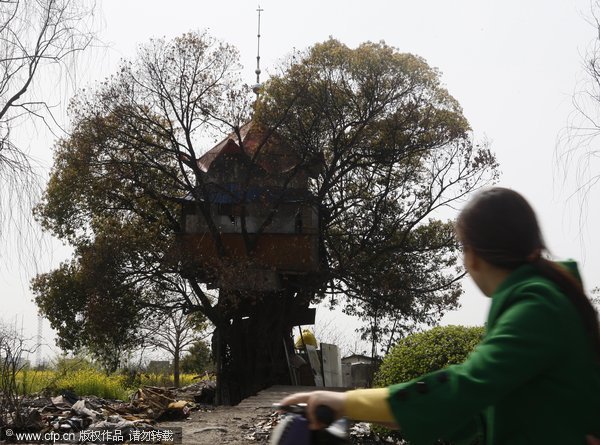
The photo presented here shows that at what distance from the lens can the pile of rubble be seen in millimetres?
10974

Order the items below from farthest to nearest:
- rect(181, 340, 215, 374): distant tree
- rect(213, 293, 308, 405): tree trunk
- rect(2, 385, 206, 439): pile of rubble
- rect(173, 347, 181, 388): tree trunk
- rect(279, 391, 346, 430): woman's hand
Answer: rect(181, 340, 215, 374): distant tree
rect(173, 347, 181, 388): tree trunk
rect(213, 293, 308, 405): tree trunk
rect(2, 385, 206, 439): pile of rubble
rect(279, 391, 346, 430): woman's hand

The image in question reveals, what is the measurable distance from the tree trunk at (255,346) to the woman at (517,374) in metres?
22.0

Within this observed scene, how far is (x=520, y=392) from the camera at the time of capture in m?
1.89

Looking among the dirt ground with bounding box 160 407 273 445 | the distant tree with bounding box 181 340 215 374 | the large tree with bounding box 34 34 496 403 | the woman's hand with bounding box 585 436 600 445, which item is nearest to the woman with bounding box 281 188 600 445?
the woman's hand with bounding box 585 436 600 445

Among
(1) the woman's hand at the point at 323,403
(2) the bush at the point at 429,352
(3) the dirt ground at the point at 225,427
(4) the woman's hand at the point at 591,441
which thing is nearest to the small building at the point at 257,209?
(3) the dirt ground at the point at 225,427

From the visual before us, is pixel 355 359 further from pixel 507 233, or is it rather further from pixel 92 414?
pixel 507 233

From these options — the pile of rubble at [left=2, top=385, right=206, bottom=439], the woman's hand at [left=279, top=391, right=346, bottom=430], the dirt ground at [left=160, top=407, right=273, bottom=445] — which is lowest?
the dirt ground at [left=160, top=407, right=273, bottom=445]

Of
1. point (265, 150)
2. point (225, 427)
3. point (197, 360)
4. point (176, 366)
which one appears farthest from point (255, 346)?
point (197, 360)

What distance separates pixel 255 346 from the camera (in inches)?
976

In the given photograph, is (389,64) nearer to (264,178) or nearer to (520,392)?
(264,178)

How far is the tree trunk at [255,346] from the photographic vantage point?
24.2 m

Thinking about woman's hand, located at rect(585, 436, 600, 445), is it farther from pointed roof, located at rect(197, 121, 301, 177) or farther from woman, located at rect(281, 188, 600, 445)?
pointed roof, located at rect(197, 121, 301, 177)

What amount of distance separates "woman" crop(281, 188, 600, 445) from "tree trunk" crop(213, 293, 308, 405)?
21952 millimetres

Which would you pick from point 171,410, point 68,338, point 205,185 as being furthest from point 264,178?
point 171,410
